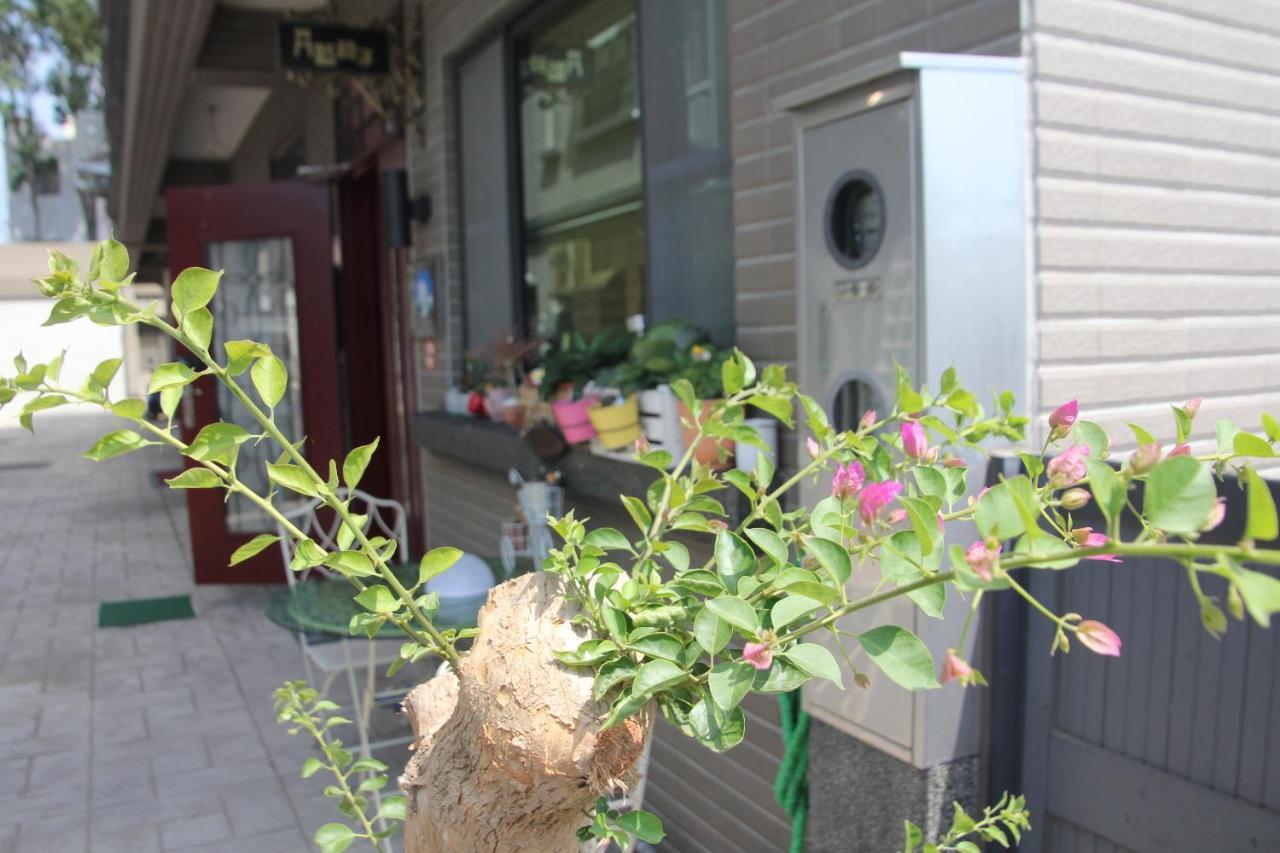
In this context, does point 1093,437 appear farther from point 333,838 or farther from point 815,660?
point 333,838

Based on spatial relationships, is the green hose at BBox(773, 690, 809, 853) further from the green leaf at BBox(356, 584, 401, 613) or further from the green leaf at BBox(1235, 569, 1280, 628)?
the green leaf at BBox(1235, 569, 1280, 628)

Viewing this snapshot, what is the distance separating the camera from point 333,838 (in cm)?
120

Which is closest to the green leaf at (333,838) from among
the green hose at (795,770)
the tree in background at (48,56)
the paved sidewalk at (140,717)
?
the green hose at (795,770)

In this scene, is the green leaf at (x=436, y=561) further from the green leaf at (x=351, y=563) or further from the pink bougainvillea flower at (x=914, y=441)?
the pink bougainvillea flower at (x=914, y=441)

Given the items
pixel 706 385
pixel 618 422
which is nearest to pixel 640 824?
pixel 706 385

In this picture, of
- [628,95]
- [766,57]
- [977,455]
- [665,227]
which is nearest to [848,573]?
[977,455]

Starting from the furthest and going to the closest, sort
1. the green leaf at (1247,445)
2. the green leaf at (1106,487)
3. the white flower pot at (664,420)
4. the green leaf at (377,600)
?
the white flower pot at (664,420) < the green leaf at (377,600) < the green leaf at (1247,445) < the green leaf at (1106,487)

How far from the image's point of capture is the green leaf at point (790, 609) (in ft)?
2.69

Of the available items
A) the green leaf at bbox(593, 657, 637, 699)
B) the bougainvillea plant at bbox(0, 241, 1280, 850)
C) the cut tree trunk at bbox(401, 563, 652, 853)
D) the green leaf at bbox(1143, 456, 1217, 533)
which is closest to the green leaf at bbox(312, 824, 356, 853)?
the bougainvillea plant at bbox(0, 241, 1280, 850)

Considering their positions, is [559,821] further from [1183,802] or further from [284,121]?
[284,121]

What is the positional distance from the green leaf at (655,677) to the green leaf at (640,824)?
0.20 meters

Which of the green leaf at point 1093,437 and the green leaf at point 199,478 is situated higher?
the green leaf at point 1093,437

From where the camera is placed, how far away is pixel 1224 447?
2.94 ft

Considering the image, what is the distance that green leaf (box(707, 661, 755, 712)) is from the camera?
812mm
